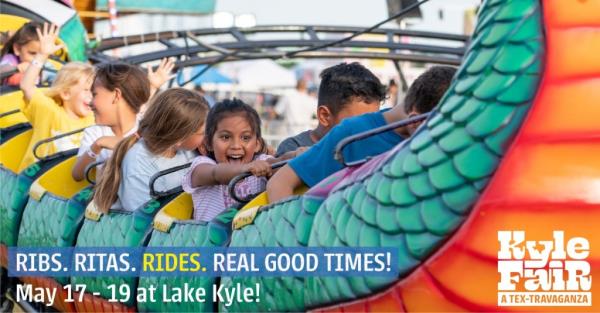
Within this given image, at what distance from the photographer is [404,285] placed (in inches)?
116

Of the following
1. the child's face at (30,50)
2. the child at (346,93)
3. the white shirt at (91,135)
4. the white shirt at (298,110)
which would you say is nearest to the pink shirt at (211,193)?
the child at (346,93)

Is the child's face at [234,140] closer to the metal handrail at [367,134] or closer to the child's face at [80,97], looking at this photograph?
the metal handrail at [367,134]

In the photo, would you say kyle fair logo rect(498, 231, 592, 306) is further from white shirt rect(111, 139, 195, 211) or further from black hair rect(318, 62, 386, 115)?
white shirt rect(111, 139, 195, 211)

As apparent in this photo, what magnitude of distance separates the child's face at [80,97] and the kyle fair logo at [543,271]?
4.40 m

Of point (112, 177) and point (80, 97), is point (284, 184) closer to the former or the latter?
point (112, 177)

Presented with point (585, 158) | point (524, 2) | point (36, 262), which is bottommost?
point (36, 262)

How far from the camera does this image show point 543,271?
2.84m

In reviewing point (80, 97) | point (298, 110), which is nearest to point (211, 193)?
point (80, 97)

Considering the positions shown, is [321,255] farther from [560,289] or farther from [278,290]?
[560,289]

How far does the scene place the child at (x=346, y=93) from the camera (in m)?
4.55

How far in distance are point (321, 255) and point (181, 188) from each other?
177 centimetres

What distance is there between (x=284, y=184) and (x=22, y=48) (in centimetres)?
462

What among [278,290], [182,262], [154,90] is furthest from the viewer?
[154,90]

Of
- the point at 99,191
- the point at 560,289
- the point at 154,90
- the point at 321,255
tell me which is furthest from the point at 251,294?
the point at 154,90
